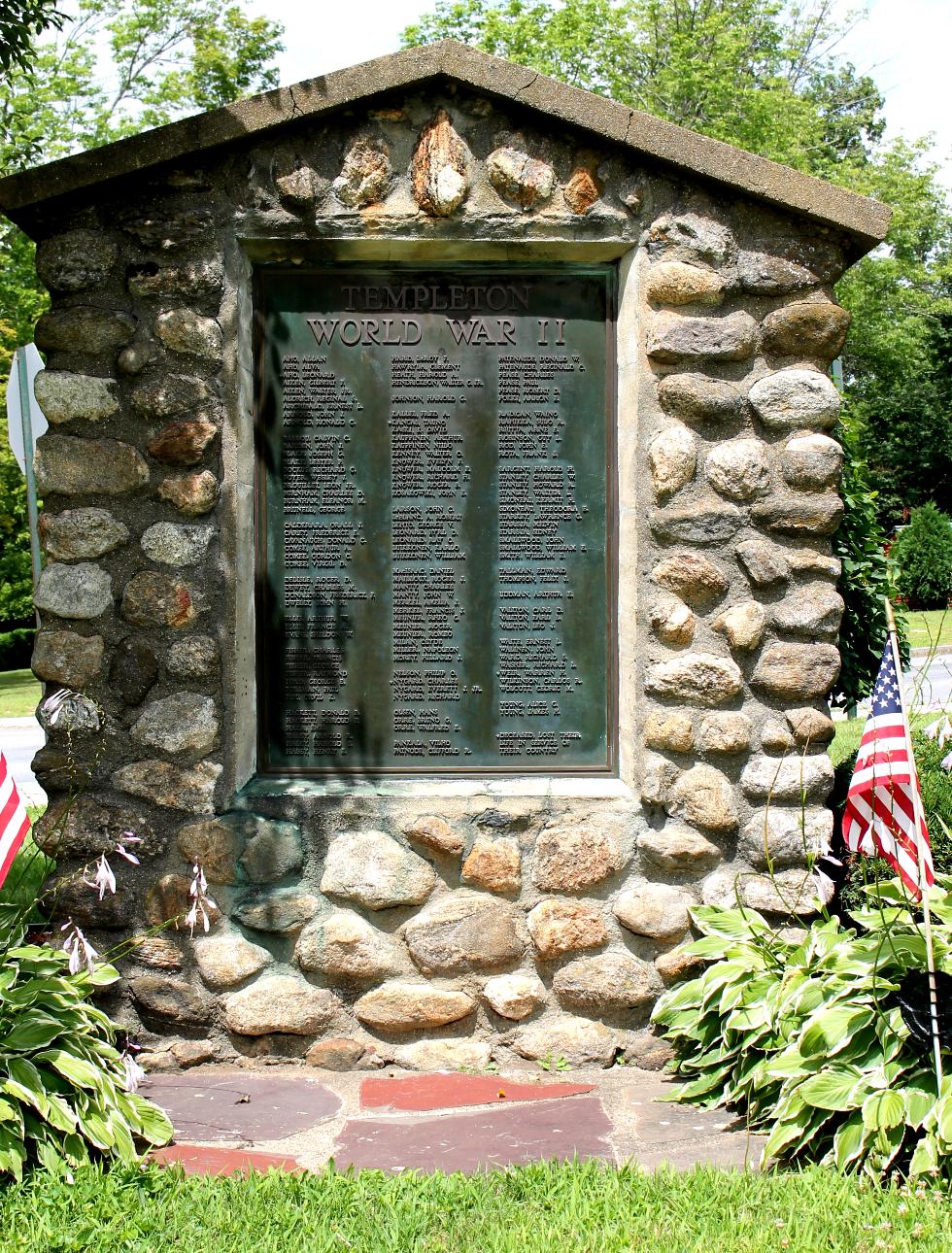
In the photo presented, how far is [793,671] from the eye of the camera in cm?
425

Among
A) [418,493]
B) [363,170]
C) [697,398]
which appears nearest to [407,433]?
[418,493]

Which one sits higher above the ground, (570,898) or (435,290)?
(435,290)

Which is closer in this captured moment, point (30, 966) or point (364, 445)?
point (30, 966)

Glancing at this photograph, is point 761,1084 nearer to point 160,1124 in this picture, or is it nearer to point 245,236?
point 160,1124

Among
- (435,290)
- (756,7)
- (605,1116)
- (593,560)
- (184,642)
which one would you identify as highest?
(756,7)

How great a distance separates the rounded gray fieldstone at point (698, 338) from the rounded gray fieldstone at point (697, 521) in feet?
1.71

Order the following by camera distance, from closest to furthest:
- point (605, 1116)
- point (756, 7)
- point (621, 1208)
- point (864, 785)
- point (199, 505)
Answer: point (621, 1208) → point (864, 785) → point (605, 1116) → point (199, 505) → point (756, 7)

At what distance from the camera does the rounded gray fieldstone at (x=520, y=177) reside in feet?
13.6

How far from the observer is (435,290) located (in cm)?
441

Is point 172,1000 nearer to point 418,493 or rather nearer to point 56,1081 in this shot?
point 56,1081

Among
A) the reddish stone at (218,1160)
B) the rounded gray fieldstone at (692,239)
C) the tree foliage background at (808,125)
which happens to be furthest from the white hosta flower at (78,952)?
the tree foliage background at (808,125)

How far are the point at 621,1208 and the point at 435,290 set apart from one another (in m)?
3.13

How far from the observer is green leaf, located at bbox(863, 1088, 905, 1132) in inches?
124

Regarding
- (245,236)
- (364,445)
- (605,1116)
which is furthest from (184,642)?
(605,1116)
